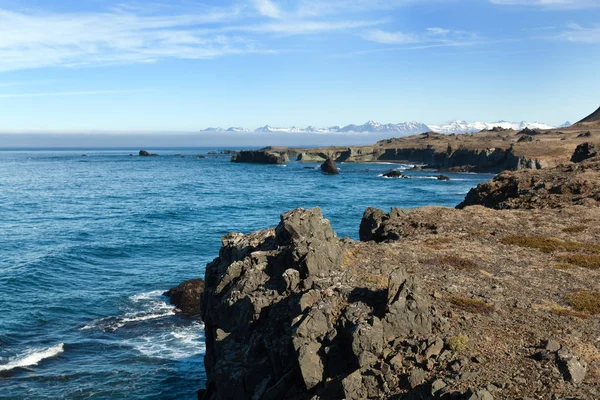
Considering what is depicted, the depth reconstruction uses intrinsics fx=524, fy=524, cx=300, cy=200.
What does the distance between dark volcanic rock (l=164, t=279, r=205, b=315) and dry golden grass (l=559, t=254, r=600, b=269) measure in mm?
25379

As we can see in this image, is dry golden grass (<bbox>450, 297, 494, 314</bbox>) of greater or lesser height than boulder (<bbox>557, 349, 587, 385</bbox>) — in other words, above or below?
above

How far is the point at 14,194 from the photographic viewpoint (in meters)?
101

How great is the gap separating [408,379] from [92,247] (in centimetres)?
4936

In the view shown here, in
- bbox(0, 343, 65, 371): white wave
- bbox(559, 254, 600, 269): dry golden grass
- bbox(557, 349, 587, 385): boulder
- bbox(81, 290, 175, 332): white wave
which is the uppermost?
bbox(559, 254, 600, 269): dry golden grass

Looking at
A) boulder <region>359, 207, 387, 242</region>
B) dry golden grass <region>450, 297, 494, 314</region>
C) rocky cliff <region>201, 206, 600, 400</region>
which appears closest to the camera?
rocky cliff <region>201, 206, 600, 400</region>

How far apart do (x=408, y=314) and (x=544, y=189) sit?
3079 cm

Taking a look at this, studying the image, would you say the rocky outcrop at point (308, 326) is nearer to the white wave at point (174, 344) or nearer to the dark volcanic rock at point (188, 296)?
the white wave at point (174, 344)

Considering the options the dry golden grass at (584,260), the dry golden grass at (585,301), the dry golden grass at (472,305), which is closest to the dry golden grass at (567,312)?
the dry golden grass at (585,301)

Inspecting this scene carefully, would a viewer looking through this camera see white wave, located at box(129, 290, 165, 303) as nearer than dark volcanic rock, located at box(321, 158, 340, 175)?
Yes

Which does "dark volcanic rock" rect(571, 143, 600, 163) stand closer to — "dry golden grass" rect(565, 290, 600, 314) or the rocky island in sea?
the rocky island in sea

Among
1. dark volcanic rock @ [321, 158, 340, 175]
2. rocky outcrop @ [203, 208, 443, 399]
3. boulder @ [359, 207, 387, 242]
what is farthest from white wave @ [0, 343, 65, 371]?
dark volcanic rock @ [321, 158, 340, 175]

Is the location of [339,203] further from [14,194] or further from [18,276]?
[14,194]

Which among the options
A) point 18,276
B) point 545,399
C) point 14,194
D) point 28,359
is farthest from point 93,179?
point 545,399

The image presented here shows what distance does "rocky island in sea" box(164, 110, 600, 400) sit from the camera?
15453 mm
